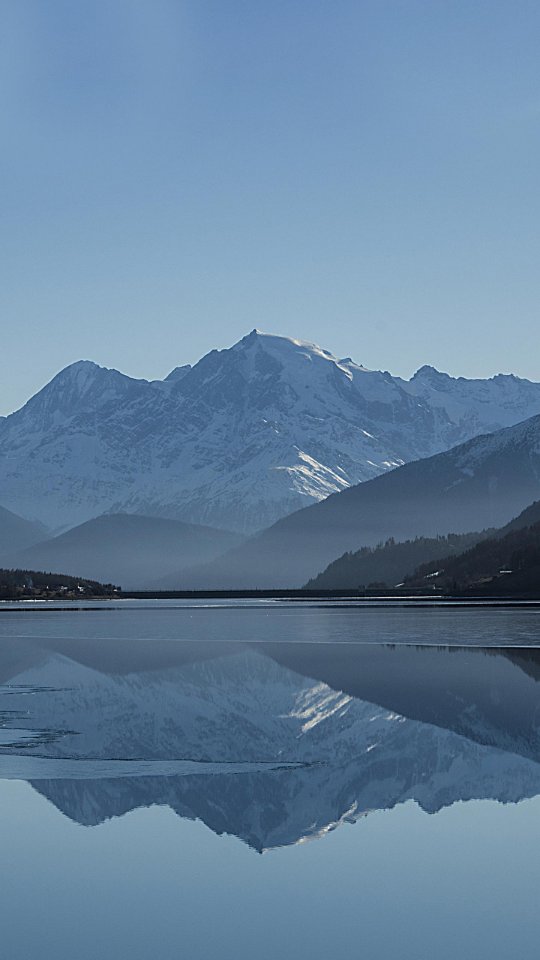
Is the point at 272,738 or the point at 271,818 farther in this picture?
the point at 272,738

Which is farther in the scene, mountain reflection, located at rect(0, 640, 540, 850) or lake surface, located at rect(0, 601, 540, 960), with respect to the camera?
mountain reflection, located at rect(0, 640, 540, 850)

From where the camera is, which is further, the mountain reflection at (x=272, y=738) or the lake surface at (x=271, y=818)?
the mountain reflection at (x=272, y=738)

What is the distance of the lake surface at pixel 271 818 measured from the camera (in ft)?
91.7

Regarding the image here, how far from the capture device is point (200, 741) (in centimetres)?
5338

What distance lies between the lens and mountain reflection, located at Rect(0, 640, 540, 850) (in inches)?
1619

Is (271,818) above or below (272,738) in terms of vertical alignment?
below

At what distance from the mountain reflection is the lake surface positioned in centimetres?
15

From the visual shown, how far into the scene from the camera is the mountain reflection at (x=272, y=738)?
135 ft

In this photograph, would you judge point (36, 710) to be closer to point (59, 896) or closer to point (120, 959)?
point (59, 896)

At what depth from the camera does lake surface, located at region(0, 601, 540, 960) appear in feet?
91.7

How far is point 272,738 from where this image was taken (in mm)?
54219

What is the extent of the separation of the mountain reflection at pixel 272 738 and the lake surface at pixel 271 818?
151mm

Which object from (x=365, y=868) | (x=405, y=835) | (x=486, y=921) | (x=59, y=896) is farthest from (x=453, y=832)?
(x=59, y=896)

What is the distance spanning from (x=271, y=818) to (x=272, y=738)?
15.5 m
